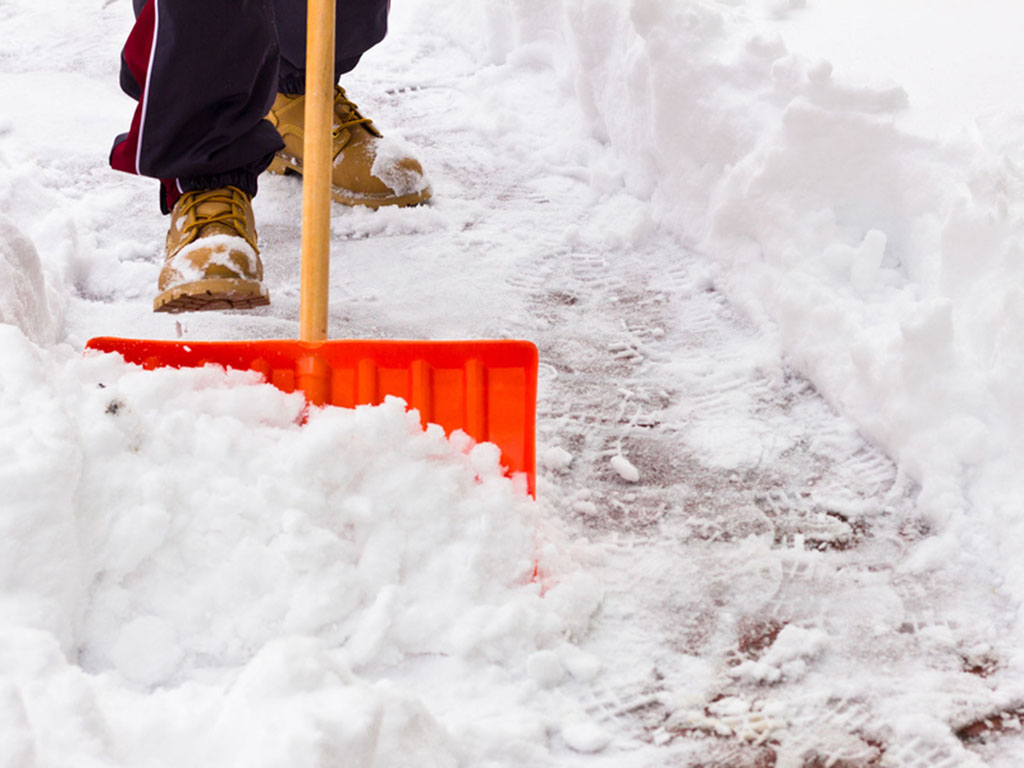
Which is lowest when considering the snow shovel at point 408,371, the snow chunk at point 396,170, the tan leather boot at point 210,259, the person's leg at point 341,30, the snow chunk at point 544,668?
the snow chunk at point 544,668

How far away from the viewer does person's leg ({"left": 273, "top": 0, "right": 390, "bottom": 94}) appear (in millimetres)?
2465

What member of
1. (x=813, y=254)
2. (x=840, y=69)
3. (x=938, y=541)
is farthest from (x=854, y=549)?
(x=840, y=69)

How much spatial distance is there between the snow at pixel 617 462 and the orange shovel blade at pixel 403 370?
0.07 meters

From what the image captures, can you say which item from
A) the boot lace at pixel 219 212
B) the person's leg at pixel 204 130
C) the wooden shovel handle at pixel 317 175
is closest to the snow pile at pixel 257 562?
the wooden shovel handle at pixel 317 175

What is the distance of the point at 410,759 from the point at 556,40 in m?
2.61

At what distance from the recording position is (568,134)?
292cm

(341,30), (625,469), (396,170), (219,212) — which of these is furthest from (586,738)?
(341,30)

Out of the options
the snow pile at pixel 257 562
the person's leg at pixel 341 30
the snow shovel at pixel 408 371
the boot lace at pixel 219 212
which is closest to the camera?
the snow pile at pixel 257 562

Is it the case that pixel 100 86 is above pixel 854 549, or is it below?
above

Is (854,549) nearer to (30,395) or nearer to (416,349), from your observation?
(416,349)

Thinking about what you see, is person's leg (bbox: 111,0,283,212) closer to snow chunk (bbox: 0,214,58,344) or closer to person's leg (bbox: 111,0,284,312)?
person's leg (bbox: 111,0,284,312)

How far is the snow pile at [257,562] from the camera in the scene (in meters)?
1.03

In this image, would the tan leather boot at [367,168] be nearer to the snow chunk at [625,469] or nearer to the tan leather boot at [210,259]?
the tan leather boot at [210,259]

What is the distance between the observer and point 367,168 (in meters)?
2.57
